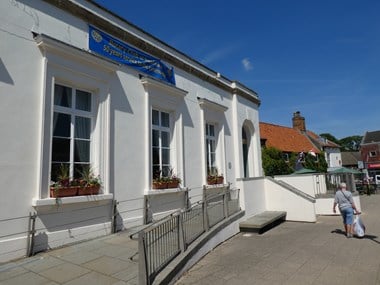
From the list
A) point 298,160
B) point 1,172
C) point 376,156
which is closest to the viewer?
point 1,172

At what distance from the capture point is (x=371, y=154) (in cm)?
5431

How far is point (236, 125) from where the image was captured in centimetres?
1352

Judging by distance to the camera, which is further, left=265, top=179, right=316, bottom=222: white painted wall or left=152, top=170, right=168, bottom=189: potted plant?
left=265, top=179, right=316, bottom=222: white painted wall

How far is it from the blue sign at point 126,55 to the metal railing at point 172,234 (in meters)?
4.13

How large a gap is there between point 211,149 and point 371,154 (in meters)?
52.1

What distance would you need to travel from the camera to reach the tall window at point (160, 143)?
29.8 feet

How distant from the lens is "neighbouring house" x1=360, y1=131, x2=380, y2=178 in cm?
5312

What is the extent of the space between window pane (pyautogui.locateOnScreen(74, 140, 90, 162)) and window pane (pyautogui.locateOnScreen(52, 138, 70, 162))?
211mm

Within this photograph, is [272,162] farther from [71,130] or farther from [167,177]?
[71,130]

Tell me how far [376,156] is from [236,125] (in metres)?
50.1

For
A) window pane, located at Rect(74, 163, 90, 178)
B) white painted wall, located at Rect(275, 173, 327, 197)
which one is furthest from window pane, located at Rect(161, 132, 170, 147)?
white painted wall, located at Rect(275, 173, 327, 197)

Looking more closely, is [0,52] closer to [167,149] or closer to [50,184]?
[50,184]

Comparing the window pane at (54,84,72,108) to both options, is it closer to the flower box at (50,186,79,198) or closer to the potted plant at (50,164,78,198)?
the potted plant at (50,164,78,198)

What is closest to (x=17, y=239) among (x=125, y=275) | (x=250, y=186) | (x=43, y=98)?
(x=125, y=275)
